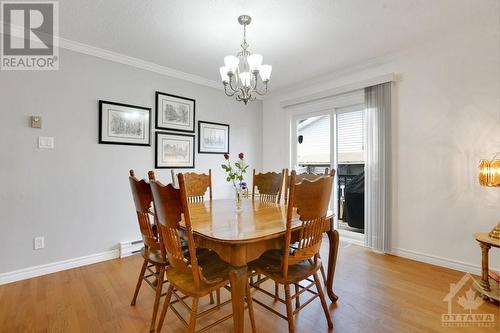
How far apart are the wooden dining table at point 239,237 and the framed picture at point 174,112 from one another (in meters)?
2.01

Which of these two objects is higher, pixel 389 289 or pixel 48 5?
pixel 48 5

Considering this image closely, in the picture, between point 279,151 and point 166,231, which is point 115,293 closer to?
point 166,231

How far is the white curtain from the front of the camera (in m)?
3.18

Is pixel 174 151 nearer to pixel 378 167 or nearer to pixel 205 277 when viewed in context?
pixel 205 277

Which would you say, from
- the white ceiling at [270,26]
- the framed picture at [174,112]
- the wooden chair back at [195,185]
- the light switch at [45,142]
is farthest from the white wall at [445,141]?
the light switch at [45,142]

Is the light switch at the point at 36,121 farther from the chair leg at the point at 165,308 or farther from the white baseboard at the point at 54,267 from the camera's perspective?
the chair leg at the point at 165,308

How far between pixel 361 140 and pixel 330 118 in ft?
2.02

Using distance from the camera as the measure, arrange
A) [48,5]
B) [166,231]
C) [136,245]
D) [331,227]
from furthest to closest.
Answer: [136,245], [48,5], [331,227], [166,231]

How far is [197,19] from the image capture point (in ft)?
7.77

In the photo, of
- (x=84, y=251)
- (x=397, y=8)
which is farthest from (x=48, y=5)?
(x=397, y=8)

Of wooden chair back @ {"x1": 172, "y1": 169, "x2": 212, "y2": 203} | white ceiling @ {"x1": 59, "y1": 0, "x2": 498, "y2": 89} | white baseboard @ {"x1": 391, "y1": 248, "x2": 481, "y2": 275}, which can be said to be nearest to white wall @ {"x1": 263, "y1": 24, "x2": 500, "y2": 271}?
white baseboard @ {"x1": 391, "y1": 248, "x2": 481, "y2": 275}

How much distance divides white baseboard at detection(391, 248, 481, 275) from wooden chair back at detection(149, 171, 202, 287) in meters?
2.80

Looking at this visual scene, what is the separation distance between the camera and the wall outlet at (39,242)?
8.57 ft

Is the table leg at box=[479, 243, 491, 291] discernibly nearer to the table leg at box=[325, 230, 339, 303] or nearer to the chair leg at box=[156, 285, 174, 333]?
the table leg at box=[325, 230, 339, 303]
